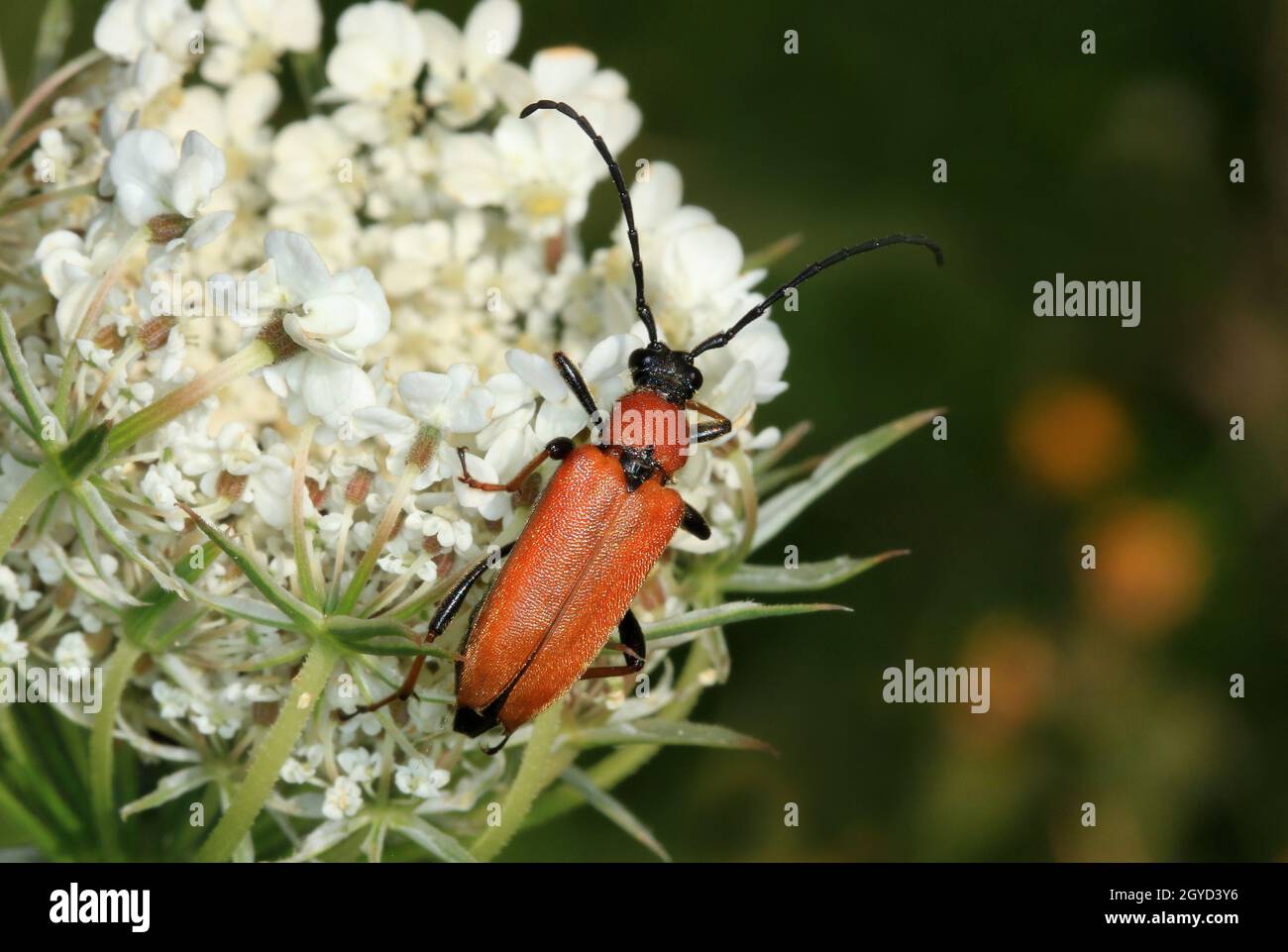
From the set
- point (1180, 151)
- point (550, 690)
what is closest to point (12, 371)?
point (550, 690)

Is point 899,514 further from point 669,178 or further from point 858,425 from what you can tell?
point 669,178

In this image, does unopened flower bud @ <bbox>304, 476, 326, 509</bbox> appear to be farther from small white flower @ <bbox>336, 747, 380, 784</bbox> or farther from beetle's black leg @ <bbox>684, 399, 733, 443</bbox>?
beetle's black leg @ <bbox>684, 399, 733, 443</bbox>

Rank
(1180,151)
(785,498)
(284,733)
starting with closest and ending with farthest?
(284,733)
(785,498)
(1180,151)

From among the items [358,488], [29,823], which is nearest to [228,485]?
[358,488]

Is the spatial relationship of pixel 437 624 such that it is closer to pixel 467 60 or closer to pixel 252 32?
pixel 467 60

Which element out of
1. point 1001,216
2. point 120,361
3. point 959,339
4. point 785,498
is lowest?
point 785,498

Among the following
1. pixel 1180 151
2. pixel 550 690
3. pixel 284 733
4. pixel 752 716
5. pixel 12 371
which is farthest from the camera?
pixel 1180 151

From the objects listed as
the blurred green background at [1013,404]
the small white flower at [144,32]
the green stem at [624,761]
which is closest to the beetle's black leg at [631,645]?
the green stem at [624,761]

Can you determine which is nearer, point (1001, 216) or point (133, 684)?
point (133, 684)
